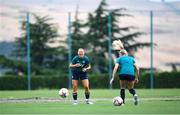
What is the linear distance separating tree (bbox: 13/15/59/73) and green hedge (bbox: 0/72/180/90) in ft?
16.6

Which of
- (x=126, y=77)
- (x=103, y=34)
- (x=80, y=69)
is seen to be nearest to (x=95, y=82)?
(x=103, y=34)

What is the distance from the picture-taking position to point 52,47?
54.1 m

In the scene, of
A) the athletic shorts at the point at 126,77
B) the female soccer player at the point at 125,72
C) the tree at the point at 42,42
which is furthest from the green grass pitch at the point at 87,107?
the tree at the point at 42,42

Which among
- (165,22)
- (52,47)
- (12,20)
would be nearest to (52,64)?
(52,47)

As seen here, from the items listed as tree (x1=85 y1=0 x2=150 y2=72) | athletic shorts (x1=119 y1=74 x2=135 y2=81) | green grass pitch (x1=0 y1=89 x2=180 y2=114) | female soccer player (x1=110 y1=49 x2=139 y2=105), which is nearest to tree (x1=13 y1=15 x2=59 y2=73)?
tree (x1=85 y1=0 x2=150 y2=72)

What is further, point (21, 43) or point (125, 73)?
point (21, 43)

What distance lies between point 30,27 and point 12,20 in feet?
8.56

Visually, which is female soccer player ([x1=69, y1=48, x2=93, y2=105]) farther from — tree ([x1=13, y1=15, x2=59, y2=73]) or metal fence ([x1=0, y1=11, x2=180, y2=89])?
tree ([x1=13, y1=15, x2=59, y2=73])

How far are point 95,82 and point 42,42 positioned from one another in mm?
7892

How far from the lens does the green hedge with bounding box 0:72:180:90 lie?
46.8m

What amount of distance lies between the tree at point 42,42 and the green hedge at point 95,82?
16.6 feet

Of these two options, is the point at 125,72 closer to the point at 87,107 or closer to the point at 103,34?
the point at 87,107

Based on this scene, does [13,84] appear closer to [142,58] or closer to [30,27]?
[30,27]

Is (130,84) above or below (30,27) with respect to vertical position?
below
